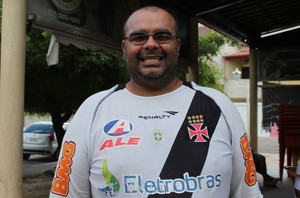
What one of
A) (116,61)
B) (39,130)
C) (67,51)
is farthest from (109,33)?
(39,130)

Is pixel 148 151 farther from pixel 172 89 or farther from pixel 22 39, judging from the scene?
pixel 22 39

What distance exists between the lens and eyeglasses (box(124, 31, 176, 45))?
165 centimetres

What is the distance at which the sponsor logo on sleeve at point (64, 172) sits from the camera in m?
1.63

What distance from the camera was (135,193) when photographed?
4.92ft

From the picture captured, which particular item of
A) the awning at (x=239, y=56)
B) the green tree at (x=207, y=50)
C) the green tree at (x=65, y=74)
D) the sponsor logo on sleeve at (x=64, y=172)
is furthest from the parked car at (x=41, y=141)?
the awning at (x=239, y=56)

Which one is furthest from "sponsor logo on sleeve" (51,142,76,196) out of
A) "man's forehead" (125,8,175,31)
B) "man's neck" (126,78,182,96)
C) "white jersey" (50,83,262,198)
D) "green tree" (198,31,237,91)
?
"green tree" (198,31,237,91)

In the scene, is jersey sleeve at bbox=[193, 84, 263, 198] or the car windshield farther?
the car windshield

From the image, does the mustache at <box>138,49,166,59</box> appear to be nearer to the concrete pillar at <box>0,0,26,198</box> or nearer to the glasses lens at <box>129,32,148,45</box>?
the glasses lens at <box>129,32,148,45</box>

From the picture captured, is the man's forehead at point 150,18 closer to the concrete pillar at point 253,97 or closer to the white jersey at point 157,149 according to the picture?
the white jersey at point 157,149

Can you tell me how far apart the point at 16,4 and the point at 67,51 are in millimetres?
5214

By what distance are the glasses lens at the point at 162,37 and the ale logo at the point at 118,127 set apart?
13.8 inches

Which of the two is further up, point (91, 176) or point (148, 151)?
point (148, 151)

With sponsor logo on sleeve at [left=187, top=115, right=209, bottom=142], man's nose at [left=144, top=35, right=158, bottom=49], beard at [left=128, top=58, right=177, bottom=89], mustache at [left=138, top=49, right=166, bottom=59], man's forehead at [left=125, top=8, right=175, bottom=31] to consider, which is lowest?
sponsor logo on sleeve at [left=187, top=115, right=209, bottom=142]

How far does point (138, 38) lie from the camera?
65.5 inches
